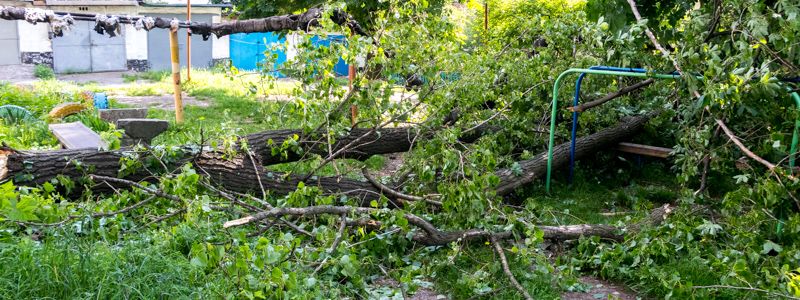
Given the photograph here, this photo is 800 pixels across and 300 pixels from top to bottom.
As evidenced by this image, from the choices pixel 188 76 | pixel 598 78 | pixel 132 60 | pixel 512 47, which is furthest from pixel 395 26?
pixel 132 60

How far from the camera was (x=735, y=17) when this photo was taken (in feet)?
16.5

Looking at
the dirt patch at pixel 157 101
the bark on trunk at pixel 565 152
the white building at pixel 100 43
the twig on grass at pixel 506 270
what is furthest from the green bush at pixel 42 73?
the twig on grass at pixel 506 270

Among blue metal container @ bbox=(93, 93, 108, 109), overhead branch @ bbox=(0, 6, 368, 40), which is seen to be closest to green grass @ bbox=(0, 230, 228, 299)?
overhead branch @ bbox=(0, 6, 368, 40)

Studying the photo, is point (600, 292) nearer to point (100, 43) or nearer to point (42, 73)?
point (42, 73)

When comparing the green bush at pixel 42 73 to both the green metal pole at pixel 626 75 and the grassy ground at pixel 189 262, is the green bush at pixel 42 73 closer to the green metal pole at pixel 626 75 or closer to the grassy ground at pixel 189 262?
the grassy ground at pixel 189 262

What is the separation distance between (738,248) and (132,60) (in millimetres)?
23399

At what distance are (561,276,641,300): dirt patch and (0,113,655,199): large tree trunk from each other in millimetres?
1705

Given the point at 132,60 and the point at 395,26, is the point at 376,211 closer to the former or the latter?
the point at 395,26

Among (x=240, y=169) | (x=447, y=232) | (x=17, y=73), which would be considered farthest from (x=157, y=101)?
(x=447, y=232)

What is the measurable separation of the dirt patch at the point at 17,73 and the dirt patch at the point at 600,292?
62.2 ft

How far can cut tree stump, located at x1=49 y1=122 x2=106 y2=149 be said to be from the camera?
7.45 meters

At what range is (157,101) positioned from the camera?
48.8 feet

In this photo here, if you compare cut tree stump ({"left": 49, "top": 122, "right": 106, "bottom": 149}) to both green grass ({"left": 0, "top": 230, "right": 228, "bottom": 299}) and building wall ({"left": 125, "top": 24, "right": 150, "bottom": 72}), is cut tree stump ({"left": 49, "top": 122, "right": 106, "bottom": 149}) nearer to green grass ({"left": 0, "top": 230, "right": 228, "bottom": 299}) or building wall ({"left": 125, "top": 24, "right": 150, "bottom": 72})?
green grass ({"left": 0, "top": 230, "right": 228, "bottom": 299})

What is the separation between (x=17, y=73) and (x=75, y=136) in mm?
15952
